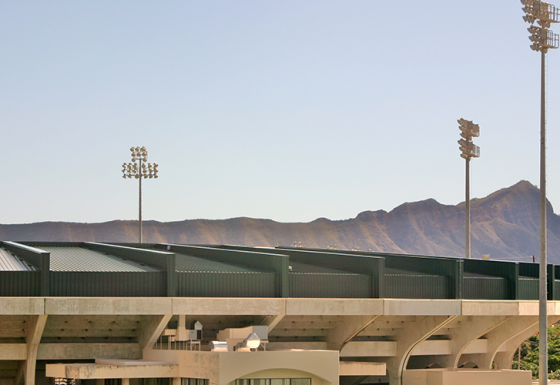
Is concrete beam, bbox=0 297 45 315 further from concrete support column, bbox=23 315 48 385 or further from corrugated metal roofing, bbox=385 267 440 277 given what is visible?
corrugated metal roofing, bbox=385 267 440 277

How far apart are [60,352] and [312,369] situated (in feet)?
37.2

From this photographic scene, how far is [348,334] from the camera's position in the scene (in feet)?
122

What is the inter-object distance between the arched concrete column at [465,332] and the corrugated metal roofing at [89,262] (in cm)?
1571

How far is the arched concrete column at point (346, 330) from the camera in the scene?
36281 millimetres

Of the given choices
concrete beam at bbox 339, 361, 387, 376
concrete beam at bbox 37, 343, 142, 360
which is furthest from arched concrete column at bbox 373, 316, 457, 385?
concrete beam at bbox 37, 343, 142, 360

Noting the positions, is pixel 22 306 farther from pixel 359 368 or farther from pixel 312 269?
pixel 312 269

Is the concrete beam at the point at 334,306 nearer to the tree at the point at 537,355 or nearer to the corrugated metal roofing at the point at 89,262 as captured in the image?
the corrugated metal roofing at the point at 89,262

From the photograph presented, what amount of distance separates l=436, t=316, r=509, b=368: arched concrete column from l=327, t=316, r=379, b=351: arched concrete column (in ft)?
17.9

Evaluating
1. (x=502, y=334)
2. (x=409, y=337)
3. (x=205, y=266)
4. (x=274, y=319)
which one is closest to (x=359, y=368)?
(x=274, y=319)

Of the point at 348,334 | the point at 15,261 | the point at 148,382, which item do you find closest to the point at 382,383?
the point at 348,334

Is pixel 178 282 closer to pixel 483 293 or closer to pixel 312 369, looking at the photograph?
pixel 312 369

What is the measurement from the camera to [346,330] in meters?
37.3

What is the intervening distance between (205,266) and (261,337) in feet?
21.9

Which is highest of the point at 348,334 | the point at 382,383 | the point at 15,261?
the point at 15,261
